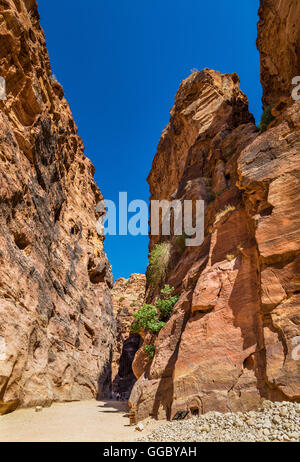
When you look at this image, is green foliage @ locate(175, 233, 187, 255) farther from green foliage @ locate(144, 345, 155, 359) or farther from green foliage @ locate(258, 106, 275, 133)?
green foliage @ locate(258, 106, 275, 133)

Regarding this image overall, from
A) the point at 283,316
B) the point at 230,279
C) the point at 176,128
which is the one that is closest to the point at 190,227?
the point at 230,279

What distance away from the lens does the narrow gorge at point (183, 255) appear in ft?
28.2

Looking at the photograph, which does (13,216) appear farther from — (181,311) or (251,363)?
(251,363)

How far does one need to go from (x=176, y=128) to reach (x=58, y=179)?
1302 cm

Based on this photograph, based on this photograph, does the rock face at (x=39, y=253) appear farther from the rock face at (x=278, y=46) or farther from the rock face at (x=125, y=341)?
the rock face at (x=278, y=46)

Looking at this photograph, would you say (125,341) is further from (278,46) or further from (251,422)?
(278,46)

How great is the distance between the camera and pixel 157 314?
15398mm

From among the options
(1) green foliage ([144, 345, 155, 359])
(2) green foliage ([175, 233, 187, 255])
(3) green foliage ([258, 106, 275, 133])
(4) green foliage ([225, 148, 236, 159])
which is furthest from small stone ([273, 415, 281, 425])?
(4) green foliage ([225, 148, 236, 159])

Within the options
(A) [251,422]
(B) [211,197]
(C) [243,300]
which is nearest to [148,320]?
(C) [243,300]

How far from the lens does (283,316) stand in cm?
790

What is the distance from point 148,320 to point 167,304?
157cm

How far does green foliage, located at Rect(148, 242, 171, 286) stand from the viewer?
62.1ft

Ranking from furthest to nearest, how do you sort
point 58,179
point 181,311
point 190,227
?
1. point 58,179
2. point 190,227
3. point 181,311

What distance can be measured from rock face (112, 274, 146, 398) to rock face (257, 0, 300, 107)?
27611 mm
